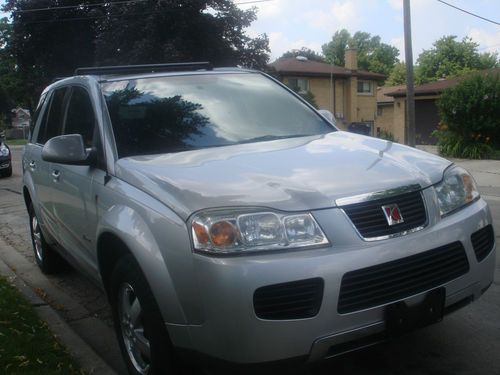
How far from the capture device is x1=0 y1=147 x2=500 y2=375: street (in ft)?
11.0

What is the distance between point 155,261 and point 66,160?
48.7 inches

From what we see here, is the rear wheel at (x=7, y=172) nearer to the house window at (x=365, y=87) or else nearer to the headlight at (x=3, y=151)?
the headlight at (x=3, y=151)

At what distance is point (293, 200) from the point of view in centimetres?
262

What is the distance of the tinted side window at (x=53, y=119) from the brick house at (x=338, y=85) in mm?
33565

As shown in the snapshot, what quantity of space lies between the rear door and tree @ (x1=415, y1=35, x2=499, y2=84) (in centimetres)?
6568

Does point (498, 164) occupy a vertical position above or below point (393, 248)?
below

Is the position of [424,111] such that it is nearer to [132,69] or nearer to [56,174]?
[132,69]

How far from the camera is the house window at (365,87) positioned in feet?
146

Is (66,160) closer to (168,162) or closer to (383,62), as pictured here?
(168,162)

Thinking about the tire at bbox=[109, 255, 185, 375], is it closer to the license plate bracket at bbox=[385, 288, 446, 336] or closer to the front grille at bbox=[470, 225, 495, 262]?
the license plate bracket at bbox=[385, 288, 446, 336]

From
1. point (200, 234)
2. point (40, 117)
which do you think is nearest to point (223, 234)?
point (200, 234)

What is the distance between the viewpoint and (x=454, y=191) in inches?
123

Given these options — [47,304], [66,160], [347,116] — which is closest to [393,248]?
[66,160]

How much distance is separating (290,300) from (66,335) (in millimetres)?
2314
